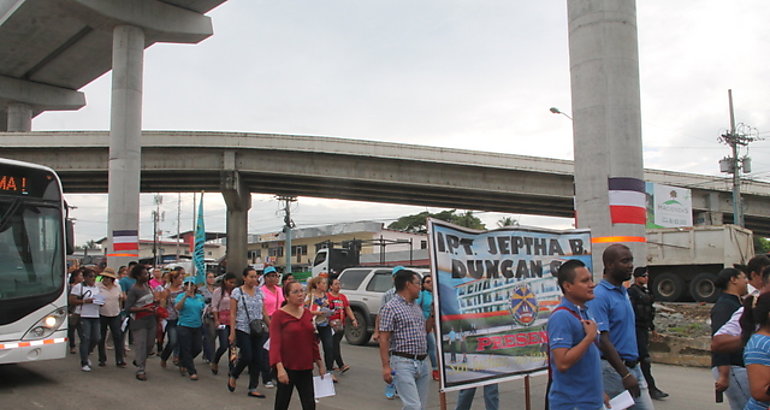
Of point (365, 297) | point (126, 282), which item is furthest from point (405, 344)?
point (126, 282)

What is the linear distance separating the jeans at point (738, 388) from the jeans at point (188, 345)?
25.1 feet

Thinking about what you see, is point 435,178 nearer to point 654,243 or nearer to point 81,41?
point 654,243

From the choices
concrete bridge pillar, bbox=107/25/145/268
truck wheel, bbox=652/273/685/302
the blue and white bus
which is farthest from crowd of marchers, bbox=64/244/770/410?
truck wheel, bbox=652/273/685/302

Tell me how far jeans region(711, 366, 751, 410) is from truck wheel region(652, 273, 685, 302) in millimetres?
21000

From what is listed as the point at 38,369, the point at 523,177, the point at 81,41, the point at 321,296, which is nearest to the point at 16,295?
the point at 38,369

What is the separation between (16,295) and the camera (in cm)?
828

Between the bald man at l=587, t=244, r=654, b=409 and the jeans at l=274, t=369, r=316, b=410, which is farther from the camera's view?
the jeans at l=274, t=369, r=316, b=410

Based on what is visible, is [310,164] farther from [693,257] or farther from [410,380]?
[410,380]

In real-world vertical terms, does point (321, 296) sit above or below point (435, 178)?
below

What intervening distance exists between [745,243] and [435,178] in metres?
17.5

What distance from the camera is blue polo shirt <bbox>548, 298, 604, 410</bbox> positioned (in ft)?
12.6

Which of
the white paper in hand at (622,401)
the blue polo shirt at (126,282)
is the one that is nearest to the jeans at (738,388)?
the white paper in hand at (622,401)

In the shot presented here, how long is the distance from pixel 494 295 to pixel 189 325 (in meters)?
5.99

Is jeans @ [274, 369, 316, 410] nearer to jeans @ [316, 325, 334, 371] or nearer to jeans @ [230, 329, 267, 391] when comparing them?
jeans @ [230, 329, 267, 391]
